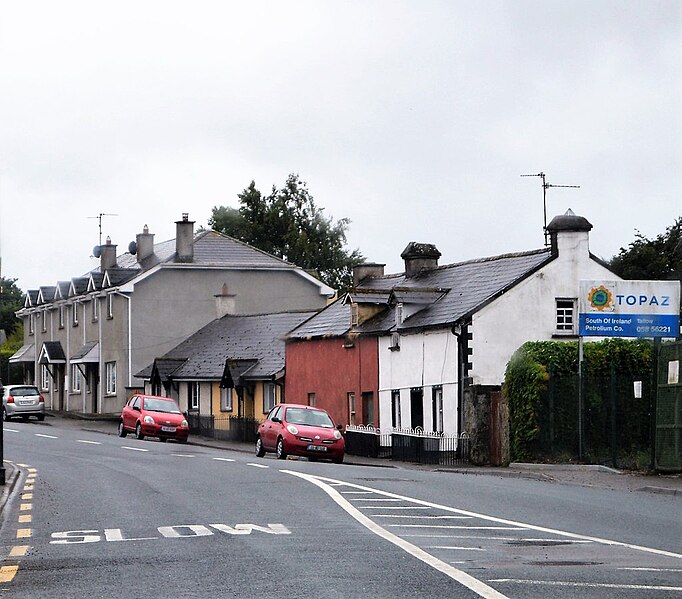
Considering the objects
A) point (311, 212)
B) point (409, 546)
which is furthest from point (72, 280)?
point (409, 546)

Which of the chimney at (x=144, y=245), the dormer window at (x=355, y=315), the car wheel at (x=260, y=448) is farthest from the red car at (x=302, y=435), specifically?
the chimney at (x=144, y=245)

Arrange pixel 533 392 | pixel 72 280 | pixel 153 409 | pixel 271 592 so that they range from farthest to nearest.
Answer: pixel 72 280 → pixel 153 409 → pixel 533 392 → pixel 271 592

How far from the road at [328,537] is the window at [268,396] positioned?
2945 cm

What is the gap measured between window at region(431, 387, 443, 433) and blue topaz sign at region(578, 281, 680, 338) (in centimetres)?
911

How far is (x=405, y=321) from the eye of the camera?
144 feet

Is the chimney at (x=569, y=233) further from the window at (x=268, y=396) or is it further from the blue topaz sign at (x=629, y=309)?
the window at (x=268, y=396)

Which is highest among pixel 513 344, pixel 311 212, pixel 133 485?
pixel 311 212

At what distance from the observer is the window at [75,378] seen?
76.2 meters

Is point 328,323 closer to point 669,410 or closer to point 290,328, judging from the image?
point 290,328

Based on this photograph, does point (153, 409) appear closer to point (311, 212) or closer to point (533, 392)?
point (533, 392)

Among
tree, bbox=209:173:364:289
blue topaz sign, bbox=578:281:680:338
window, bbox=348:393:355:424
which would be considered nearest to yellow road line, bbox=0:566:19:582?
blue topaz sign, bbox=578:281:680:338

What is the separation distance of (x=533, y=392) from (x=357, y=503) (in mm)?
15565

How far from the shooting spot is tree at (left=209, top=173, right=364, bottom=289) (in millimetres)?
97312

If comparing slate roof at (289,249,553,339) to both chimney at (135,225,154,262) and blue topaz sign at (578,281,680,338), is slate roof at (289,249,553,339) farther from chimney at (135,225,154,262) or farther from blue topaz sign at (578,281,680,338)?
chimney at (135,225,154,262)
